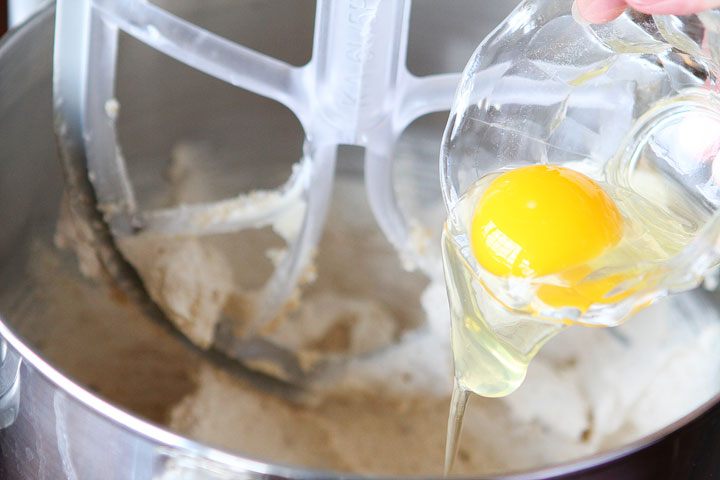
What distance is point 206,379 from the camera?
39.1 inches

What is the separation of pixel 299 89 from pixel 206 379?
38 centimetres

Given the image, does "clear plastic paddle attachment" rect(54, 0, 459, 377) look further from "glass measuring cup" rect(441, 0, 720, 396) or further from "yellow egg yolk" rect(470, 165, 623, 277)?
"yellow egg yolk" rect(470, 165, 623, 277)

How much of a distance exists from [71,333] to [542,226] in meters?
0.59

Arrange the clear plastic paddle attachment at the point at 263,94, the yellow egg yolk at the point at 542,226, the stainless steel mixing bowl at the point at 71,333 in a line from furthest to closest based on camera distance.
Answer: the clear plastic paddle attachment at the point at 263,94 → the yellow egg yolk at the point at 542,226 → the stainless steel mixing bowl at the point at 71,333

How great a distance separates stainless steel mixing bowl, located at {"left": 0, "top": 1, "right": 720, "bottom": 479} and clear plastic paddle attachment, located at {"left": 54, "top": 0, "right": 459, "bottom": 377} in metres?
0.03

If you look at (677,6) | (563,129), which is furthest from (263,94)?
(677,6)

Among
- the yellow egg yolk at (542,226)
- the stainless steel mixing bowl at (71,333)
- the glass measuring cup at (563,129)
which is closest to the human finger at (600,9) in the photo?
the glass measuring cup at (563,129)

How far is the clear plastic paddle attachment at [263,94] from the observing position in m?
0.81

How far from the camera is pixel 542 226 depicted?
0.61m

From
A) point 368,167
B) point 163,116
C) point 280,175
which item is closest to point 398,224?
point 368,167

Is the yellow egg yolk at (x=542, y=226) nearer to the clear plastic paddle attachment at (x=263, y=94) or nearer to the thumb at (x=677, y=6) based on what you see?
the thumb at (x=677, y=6)

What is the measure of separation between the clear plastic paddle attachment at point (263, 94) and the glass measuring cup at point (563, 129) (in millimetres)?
150

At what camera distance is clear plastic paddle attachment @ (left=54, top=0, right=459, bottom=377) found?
31.8 inches

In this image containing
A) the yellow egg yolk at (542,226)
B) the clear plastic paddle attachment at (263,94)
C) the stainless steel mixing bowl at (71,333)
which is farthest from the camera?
the clear plastic paddle attachment at (263,94)
